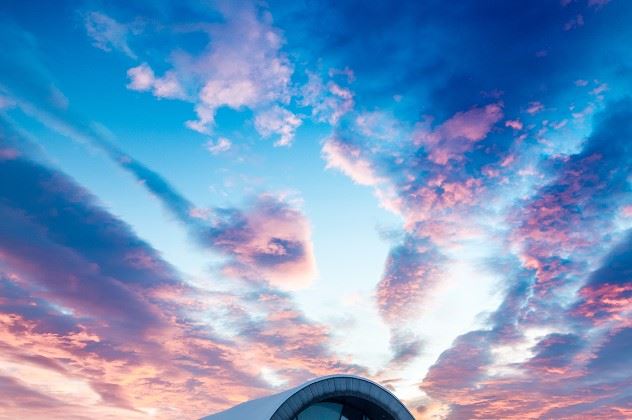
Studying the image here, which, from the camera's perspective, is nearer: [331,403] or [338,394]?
[338,394]

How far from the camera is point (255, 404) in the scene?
1455 inches

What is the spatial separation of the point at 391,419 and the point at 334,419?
375 centimetres

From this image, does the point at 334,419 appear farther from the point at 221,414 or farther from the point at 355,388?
the point at 221,414

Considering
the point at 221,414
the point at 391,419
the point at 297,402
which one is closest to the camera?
the point at 297,402

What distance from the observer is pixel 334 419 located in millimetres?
36594

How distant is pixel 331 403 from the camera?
36.5m

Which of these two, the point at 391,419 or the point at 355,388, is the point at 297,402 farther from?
the point at 391,419

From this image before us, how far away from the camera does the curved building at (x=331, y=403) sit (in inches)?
1283

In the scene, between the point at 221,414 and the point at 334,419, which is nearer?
the point at 334,419

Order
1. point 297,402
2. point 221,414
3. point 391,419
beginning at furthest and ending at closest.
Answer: point 221,414 < point 391,419 < point 297,402

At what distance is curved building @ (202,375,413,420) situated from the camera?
32.6m

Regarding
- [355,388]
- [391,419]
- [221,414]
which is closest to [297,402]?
[355,388]

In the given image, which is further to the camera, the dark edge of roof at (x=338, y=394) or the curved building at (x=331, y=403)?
the curved building at (x=331, y=403)

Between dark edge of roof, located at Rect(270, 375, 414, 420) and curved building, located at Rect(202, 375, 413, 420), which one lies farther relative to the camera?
curved building, located at Rect(202, 375, 413, 420)
